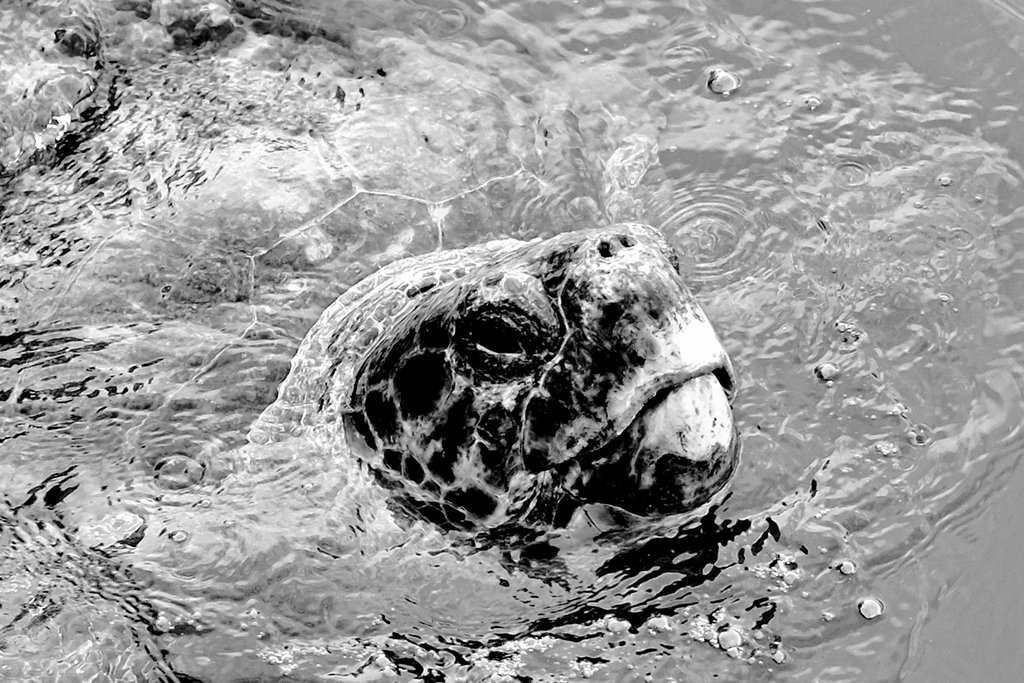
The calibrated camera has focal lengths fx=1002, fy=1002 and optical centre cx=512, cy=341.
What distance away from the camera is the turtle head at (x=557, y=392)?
7.45 feet

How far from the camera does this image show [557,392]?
232 centimetres

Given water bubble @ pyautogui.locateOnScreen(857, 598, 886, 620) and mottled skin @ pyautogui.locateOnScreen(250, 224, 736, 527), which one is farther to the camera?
water bubble @ pyautogui.locateOnScreen(857, 598, 886, 620)

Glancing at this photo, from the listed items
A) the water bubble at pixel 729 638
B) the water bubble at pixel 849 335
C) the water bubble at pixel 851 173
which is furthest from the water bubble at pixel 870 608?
the water bubble at pixel 851 173

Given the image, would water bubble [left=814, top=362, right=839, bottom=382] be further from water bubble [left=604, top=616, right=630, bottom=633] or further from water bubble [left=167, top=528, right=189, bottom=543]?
water bubble [left=167, top=528, right=189, bottom=543]

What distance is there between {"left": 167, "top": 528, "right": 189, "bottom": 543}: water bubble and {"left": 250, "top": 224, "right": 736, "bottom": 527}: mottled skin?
46 cm

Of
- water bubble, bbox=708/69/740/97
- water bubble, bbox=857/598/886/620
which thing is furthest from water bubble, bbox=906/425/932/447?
water bubble, bbox=708/69/740/97

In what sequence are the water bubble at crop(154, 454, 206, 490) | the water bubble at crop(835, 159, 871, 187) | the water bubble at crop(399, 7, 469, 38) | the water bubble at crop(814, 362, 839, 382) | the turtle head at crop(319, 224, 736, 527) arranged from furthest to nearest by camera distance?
the water bubble at crop(399, 7, 469, 38) < the water bubble at crop(835, 159, 871, 187) < the water bubble at crop(814, 362, 839, 382) < the water bubble at crop(154, 454, 206, 490) < the turtle head at crop(319, 224, 736, 527)

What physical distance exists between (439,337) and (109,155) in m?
1.63

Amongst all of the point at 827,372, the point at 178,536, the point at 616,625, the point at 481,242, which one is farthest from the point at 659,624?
the point at 481,242

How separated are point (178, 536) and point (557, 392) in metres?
1.06

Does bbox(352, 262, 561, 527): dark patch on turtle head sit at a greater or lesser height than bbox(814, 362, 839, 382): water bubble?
greater

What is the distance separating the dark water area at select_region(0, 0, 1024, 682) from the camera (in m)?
2.48

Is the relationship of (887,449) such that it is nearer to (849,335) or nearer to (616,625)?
(849,335)

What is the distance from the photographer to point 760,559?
8.47 ft
